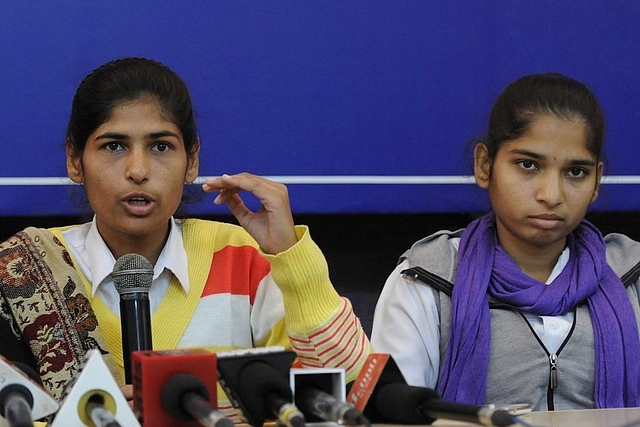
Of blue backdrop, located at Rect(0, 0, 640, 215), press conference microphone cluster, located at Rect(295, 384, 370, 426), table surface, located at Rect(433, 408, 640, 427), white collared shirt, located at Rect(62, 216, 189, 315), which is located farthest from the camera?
blue backdrop, located at Rect(0, 0, 640, 215)

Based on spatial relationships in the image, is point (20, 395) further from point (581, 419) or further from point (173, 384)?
point (581, 419)

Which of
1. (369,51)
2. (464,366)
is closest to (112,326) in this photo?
(464,366)

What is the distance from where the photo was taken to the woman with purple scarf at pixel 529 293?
1.59 meters

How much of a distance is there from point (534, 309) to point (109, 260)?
26.5 inches

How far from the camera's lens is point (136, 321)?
963 mm

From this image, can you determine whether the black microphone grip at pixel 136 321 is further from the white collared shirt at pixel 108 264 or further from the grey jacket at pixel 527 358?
the grey jacket at pixel 527 358

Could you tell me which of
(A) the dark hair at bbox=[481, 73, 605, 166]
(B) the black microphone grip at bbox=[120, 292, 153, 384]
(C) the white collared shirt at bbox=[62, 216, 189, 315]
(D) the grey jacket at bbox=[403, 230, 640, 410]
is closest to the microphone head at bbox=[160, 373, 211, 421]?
(B) the black microphone grip at bbox=[120, 292, 153, 384]

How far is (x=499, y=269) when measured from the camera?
167 centimetres

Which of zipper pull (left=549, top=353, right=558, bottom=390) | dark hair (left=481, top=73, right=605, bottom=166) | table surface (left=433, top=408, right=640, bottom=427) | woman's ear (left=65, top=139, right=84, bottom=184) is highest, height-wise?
dark hair (left=481, top=73, right=605, bottom=166)

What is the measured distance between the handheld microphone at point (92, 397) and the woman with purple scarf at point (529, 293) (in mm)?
784

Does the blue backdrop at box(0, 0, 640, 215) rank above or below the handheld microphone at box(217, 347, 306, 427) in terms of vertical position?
above

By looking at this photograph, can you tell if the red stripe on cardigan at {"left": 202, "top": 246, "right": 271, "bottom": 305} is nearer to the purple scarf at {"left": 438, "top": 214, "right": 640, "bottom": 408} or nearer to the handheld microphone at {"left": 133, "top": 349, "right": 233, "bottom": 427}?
the purple scarf at {"left": 438, "top": 214, "right": 640, "bottom": 408}

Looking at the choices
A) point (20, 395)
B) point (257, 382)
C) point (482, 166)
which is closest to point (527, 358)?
point (482, 166)

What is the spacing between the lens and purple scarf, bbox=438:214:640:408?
1.59 m
